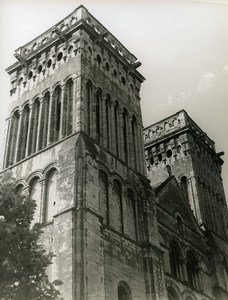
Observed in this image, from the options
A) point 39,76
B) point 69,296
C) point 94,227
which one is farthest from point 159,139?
point 69,296

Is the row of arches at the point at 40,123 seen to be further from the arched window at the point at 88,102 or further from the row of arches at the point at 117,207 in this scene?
the row of arches at the point at 117,207

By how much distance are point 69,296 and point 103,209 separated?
5481mm

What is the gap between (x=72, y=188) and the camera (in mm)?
22875

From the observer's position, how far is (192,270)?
98.0ft

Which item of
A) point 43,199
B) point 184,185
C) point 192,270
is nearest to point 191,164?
point 184,185

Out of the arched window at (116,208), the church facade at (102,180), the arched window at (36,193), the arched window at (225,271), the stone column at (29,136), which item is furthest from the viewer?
the arched window at (225,271)

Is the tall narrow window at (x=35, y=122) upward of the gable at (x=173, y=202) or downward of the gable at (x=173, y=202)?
upward

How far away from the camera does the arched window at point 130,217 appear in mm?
25062

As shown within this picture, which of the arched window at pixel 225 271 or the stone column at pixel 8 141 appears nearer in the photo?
the stone column at pixel 8 141

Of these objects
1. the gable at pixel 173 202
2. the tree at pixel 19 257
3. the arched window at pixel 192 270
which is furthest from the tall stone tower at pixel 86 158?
the arched window at pixel 192 270

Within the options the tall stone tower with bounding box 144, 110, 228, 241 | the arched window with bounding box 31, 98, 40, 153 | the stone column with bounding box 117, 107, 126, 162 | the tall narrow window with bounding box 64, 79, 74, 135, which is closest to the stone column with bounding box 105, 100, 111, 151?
the stone column with bounding box 117, 107, 126, 162

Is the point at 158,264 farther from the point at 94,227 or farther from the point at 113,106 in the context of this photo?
the point at 113,106

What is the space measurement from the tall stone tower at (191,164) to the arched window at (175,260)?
5891 millimetres

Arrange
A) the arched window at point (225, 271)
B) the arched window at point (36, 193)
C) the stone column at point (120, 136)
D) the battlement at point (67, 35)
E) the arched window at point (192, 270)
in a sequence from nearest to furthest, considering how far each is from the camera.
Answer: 1. the arched window at point (36, 193)
2. the stone column at point (120, 136)
3. the arched window at point (192, 270)
4. the battlement at point (67, 35)
5. the arched window at point (225, 271)
